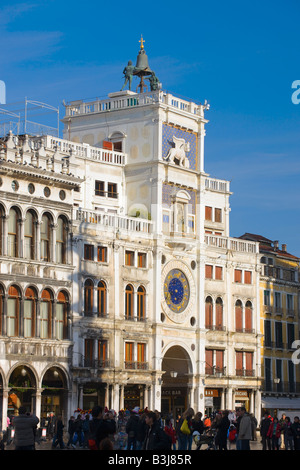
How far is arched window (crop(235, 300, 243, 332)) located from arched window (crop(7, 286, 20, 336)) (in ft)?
66.1

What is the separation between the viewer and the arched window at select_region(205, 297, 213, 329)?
67062 millimetres

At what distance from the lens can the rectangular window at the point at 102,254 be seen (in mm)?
59125

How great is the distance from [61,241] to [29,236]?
2517 millimetres

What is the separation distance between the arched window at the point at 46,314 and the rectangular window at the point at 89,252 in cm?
389

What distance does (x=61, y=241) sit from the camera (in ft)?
185

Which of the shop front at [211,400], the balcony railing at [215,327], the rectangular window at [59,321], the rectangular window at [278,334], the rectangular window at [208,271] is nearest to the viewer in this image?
the rectangular window at [59,321]

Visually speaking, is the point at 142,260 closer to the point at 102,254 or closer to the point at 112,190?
the point at 102,254

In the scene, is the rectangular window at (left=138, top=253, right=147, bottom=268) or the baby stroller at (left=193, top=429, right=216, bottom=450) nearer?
the baby stroller at (left=193, top=429, right=216, bottom=450)

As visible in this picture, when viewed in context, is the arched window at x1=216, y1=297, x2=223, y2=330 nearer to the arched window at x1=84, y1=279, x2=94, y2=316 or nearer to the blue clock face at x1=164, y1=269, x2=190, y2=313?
the blue clock face at x1=164, y1=269, x2=190, y2=313

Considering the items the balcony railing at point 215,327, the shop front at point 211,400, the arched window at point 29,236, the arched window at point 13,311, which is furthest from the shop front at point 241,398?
the arched window at point 29,236

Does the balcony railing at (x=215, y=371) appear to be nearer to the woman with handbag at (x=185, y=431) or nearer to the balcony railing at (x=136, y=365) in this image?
the balcony railing at (x=136, y=365)

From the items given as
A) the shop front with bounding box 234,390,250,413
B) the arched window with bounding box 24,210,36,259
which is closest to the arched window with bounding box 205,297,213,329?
the shop front with bounding box 234,390,250,413

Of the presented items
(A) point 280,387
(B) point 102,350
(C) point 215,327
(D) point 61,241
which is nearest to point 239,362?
(C) point 215,327
